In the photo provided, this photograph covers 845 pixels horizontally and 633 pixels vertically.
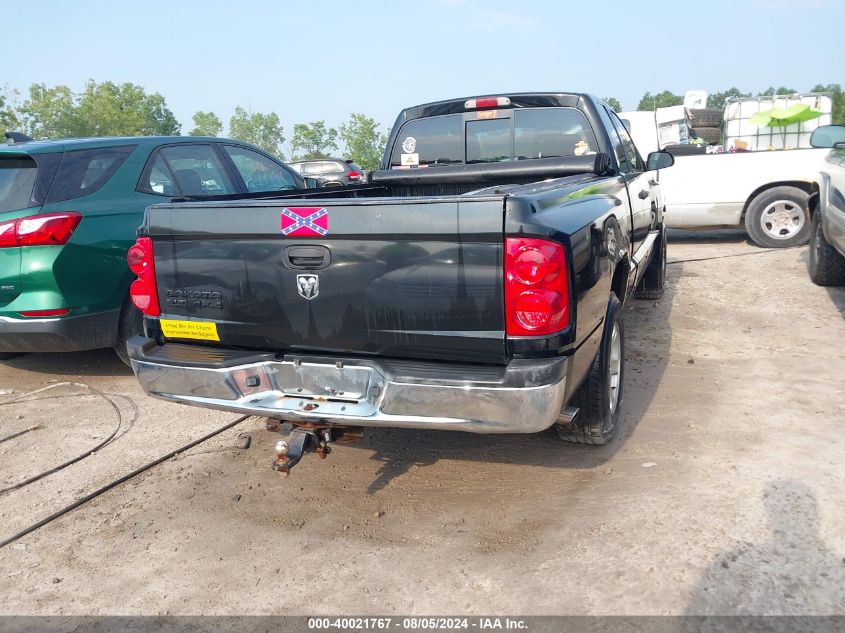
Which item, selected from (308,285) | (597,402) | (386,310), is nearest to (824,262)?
(597,402)

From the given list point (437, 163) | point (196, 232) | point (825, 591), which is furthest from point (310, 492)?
point (437, 163)

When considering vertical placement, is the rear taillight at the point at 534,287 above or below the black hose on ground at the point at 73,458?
above

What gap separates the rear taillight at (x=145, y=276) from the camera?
307 centimetres

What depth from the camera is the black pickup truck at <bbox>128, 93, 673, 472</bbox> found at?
248cm

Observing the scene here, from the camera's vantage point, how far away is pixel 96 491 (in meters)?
3.34

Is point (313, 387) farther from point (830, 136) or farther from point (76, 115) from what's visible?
point (76, 115)

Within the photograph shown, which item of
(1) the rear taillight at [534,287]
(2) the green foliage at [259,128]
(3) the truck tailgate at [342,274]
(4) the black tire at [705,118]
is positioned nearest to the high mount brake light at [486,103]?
(3) the truck tailgate at [342,274]

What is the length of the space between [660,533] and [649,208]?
3.21 metres

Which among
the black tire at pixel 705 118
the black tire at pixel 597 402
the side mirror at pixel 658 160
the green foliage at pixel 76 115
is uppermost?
the green foliage at pixel 76 115

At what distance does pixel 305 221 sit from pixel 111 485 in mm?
1775

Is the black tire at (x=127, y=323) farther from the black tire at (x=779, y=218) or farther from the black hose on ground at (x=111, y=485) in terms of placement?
the black tire at (x=779, y=218)

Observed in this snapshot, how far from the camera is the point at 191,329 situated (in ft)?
10.1

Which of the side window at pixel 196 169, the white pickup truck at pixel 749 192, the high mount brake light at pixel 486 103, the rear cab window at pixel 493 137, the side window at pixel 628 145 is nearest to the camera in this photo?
the rear cab window at pixel 493 137

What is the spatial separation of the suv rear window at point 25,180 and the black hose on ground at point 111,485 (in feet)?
6.17
